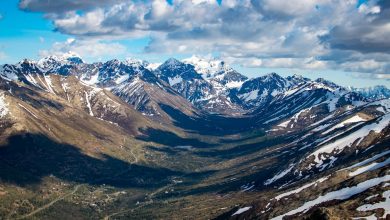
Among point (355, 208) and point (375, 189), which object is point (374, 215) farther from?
point (375, 189)

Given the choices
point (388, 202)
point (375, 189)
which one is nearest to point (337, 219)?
point (388, 202)

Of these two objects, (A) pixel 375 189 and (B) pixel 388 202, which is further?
(A) pixel 375 189

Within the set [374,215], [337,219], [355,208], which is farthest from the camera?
[355,208]

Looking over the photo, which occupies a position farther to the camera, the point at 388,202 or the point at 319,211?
the point at 388,202

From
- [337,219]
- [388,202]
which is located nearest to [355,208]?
[388,202]

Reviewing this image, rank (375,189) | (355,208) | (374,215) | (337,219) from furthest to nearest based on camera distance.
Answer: (375,189) < (355,208) < (374,215) < (337,219)

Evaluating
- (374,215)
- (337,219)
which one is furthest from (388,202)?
(337,219)

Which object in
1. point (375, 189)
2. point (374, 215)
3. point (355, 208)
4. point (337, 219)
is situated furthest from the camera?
point (375, 189)

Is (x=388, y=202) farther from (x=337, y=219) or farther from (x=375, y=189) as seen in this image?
(x=337, y=219)
